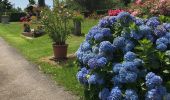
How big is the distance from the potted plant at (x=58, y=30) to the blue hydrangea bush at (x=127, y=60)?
6.34 meters

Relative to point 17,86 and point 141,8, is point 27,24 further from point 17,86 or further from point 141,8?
point 17,86

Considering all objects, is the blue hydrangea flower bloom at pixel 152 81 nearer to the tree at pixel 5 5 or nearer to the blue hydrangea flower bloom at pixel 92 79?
the blue hydrangea flower bloom at pixel 92 79

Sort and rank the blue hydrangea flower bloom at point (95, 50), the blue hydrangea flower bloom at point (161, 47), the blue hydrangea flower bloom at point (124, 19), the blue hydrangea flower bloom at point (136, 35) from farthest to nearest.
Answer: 1. the blue hydrangea flower bloom at point (124, 19)
2. the blue hydrangea flower bloom at point (95, 50)
3. the blue hydrangea flower bloom at point (136, 35)
4. the blue hydrangea flower bloom at point (161, 47)

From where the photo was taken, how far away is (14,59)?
1495 cm

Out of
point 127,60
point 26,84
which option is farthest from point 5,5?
point 127,60

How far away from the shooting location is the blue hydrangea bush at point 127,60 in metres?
5.96

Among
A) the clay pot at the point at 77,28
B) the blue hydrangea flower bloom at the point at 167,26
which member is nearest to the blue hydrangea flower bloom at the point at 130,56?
the blue hydrangea flower bloom at the point at 167,26

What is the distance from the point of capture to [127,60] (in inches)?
241

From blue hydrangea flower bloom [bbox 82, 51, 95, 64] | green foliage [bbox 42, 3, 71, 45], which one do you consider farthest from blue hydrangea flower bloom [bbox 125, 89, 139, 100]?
green foliage [bbox 42, 3, 71, 45]

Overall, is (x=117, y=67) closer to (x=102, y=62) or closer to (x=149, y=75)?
(x=102, y=62)

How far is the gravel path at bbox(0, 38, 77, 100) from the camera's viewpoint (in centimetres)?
912

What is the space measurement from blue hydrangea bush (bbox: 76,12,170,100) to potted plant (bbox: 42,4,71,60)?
634 centimetres

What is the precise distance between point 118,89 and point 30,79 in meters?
5.27

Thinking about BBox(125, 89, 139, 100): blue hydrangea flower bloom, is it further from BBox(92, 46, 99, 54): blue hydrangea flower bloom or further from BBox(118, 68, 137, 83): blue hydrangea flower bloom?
BBox(92, 46, 99, 54): blue hydrangea flower bloom
